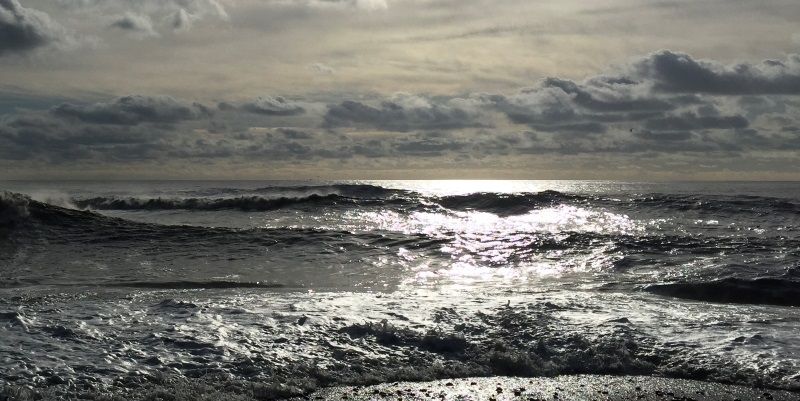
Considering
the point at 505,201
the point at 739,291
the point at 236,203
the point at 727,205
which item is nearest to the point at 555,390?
the point at 739,291

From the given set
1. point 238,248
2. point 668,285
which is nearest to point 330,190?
point 238,248

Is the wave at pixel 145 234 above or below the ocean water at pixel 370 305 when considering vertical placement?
above

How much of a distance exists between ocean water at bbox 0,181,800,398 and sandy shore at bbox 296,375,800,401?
0.25 metres

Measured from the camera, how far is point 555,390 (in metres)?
6.91

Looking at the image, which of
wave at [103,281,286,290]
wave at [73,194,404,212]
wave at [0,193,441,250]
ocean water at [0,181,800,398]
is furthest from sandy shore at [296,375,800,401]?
wave at [73,194,404,212]

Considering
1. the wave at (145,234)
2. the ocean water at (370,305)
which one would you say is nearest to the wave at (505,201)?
the ocean water at (370,305)

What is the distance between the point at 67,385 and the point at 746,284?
40.8 feet

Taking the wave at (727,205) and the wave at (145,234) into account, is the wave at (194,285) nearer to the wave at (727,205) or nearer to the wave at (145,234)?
the wave at (145,234)

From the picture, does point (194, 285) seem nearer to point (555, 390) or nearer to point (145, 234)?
point (145, 234)

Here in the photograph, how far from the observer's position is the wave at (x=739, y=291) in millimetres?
12422

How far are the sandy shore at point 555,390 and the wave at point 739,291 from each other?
5974 mm

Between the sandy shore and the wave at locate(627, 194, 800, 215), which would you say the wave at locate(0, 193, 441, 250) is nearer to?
the sandy shore

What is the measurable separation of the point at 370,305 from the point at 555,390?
12.4 feet

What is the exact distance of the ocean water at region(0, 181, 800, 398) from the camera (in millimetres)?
7266
